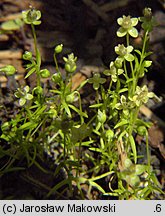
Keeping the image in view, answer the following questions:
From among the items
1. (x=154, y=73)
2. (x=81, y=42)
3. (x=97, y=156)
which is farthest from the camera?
(x=81, y=42)

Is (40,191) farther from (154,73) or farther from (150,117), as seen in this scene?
(154,73)

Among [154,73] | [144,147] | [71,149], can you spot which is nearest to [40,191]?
[71,149]

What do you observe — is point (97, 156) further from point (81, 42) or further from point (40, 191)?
point (81, 42)

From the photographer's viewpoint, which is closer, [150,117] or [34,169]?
[34,169]

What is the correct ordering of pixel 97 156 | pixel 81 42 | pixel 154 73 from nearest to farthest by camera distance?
pixel 97 156, pixel 154 73, pixel 81 42

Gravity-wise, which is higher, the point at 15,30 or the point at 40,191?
the point at 15,30

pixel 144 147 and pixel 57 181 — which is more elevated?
pixel 144 147
